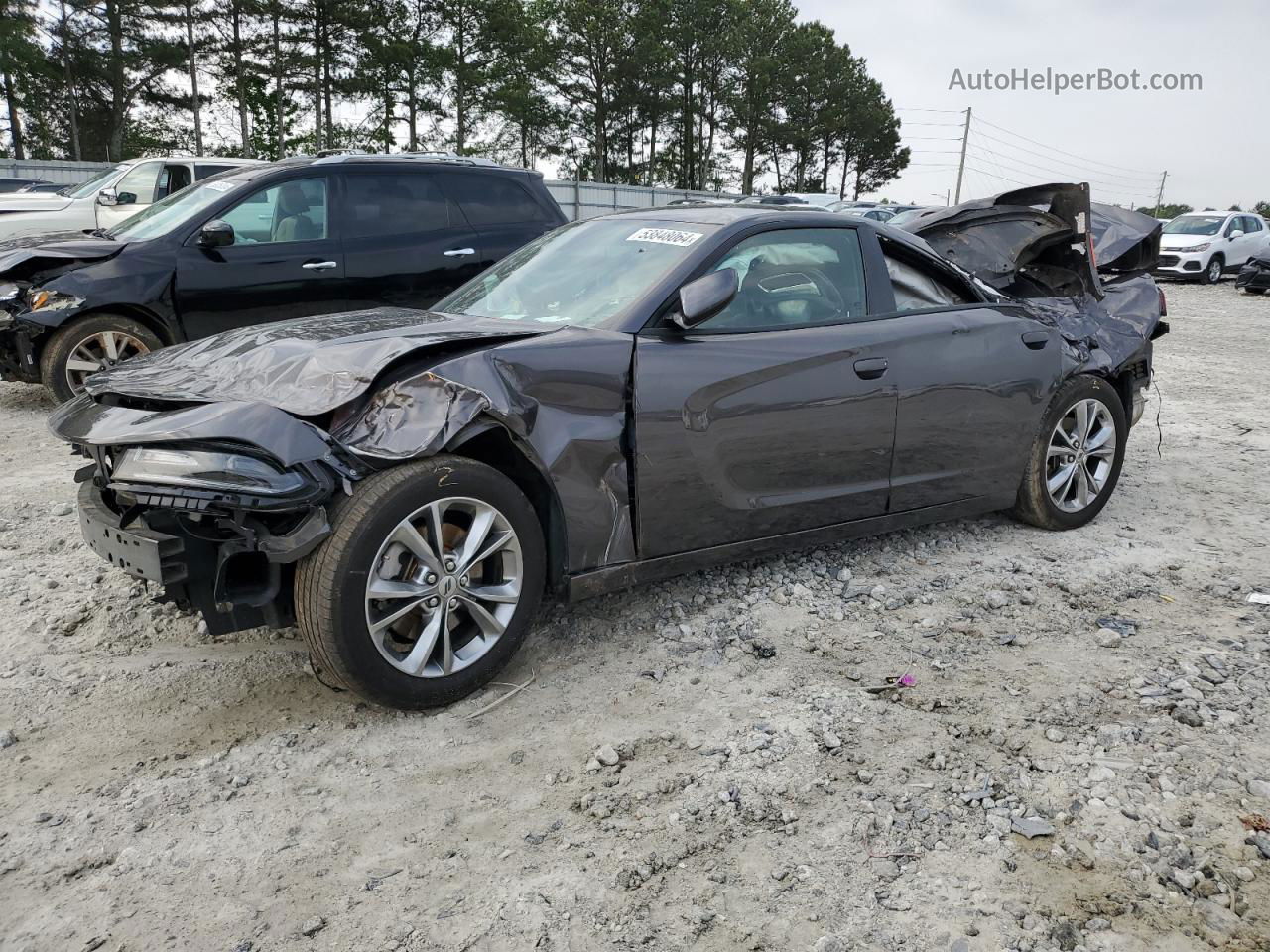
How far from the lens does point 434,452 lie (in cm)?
302

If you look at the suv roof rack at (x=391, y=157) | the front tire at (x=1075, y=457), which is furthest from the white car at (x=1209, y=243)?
the front tire at (x=1075, y=457)

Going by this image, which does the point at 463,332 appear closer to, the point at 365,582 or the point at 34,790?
the point at 365,582

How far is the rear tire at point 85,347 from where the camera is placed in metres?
6.74

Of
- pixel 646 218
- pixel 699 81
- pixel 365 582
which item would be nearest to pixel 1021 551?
pixel 646 218

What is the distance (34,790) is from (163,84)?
42.9 m

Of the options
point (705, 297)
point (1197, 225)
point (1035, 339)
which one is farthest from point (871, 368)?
point (1197, 225)

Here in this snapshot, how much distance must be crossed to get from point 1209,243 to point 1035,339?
75.4ft

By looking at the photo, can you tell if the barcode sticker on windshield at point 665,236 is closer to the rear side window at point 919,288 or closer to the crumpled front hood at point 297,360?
the crumpled front hood at point 297,360

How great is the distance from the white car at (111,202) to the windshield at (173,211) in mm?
3471

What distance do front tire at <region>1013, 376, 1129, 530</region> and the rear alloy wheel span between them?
2237 cm

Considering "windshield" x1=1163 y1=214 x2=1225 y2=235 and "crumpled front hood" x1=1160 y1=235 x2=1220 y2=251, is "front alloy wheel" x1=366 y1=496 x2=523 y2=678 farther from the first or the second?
"windshield" x1=1163 y1=214 x2=1225 y2=235

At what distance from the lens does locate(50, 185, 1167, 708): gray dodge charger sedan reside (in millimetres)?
2902

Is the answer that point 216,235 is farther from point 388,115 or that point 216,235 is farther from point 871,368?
point 388,115

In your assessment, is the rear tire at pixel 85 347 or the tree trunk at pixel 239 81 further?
the tree trunk at pixel 239 81
